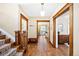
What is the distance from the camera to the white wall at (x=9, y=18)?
6.04 m

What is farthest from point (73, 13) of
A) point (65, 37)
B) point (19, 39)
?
point (65, 37)

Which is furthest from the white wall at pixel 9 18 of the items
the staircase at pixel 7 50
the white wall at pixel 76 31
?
the white wall at pixel 76 31

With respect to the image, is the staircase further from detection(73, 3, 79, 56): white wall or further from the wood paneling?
the wood paneling

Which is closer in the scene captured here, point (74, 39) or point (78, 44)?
point (78, 44)

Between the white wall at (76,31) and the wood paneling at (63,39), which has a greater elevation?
the white wall at (76,31)

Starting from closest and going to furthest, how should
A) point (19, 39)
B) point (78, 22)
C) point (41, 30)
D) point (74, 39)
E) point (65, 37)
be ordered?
1. point (78, 22)
2. point (74, 39)
3. point (19, 39)
4. point (65, 37)
5. point (41, 30)

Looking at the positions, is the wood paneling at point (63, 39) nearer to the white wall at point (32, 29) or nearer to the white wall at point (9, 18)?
the white wall at point (32, 29)

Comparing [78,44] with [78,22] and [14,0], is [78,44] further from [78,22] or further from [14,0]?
[14,0]

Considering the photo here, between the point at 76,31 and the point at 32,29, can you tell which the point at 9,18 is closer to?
the point at 76,31

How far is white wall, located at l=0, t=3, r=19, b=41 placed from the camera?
19.8 feet

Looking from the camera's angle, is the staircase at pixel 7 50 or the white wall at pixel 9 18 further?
the white wall at pixel 9 18

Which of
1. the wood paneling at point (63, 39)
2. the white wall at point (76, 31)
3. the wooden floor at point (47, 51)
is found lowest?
the wooden floor at point (47, 51)

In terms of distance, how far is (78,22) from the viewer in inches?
125

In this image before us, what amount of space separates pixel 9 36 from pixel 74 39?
11.9 ft
